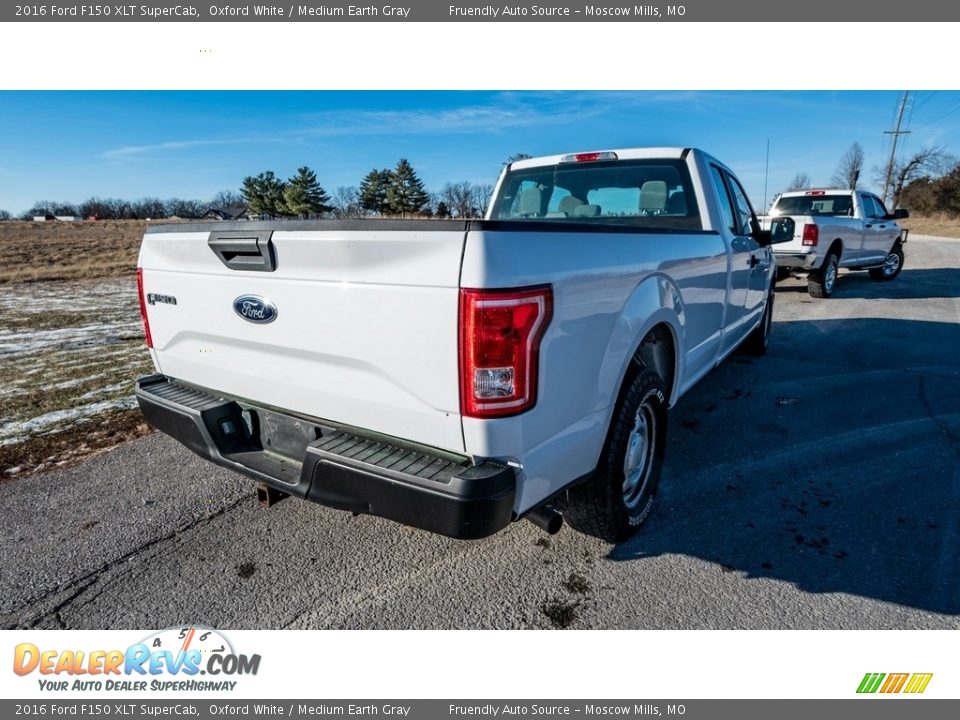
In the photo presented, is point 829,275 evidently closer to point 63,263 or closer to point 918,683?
point 918,683

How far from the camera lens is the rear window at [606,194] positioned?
12.6ft

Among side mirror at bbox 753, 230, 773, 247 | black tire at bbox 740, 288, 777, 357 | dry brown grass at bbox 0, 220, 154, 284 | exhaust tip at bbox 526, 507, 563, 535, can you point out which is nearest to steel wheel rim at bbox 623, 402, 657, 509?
exhaust tip at bbox 526, 507, 563, 535

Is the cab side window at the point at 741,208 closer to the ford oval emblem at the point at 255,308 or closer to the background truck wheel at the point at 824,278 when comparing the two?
the ford oval emblem at the point at 255,308

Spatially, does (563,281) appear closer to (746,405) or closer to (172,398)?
(172,398)

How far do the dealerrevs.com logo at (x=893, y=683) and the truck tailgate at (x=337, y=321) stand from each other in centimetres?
179

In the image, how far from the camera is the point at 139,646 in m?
2.09

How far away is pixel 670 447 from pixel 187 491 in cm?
310

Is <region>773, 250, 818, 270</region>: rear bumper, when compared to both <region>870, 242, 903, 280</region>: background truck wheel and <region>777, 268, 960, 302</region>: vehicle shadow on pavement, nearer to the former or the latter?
<region>777, 268, 960, 302</region>: vehicle shadow on pavement

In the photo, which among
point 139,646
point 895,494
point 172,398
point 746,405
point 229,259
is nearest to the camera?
point 139,646

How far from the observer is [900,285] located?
478 inches

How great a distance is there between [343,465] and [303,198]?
898 cm

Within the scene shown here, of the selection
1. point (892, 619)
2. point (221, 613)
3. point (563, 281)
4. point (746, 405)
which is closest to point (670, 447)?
point (746, 405)

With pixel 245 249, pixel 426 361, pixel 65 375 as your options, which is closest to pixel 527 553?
pixel 426 361

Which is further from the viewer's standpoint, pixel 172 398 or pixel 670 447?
pixel 670 447
